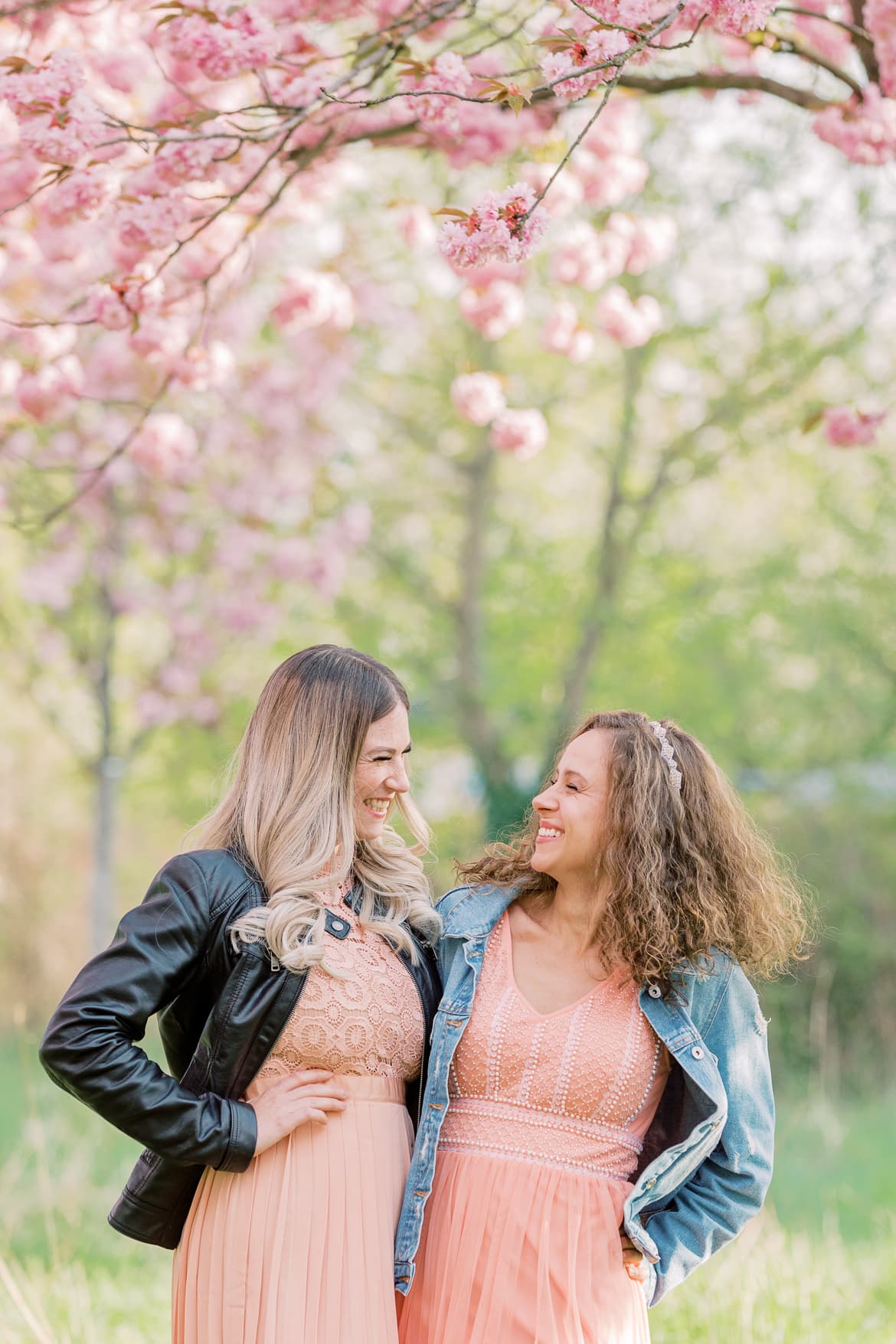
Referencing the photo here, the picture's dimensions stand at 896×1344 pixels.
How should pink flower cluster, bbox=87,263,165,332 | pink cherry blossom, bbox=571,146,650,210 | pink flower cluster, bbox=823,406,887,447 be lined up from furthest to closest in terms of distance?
pink cherry blossom, bbox=571,146,650,210 → pink flower cluster, bbox=823,406,887,447 → pink flower cluster, bbox=87,263,165,332

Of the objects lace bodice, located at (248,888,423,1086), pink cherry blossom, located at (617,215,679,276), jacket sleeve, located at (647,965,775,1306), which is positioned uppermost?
pink cherry blossom, located at (617,215,679,276)

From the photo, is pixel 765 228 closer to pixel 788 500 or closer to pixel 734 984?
pixel 788 500

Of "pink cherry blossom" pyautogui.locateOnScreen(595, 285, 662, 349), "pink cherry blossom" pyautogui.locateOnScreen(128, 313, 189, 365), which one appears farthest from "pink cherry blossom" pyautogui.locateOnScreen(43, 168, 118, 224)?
"pink cherry blossom" pyautogui.locateOnScreen(595, 285, 662, 349)

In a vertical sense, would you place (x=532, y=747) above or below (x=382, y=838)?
above

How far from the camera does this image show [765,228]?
11805 mm

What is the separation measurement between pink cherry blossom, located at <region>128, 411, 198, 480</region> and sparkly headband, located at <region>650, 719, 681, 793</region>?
5114 mm

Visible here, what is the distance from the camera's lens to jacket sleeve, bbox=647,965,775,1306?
271 cm

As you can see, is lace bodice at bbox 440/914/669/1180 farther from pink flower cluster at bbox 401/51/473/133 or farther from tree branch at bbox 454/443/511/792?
tree branch at bbox 454/443/511/792

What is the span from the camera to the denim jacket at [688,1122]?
8.63 ft

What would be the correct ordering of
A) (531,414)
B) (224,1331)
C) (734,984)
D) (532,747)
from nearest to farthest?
1. (224,1331)
2. (734,984)
3. (531,414)
4. (532,747)

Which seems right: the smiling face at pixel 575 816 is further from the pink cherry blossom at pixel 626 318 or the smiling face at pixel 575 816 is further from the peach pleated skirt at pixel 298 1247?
the pink cherry blossom at pixel 626 318

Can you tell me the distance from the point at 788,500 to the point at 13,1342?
11.5 meters

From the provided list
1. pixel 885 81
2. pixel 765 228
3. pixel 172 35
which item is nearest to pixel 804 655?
pixel 765 228

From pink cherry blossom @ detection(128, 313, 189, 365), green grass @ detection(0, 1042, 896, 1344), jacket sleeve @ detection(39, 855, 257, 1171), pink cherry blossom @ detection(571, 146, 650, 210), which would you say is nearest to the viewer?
jacket sleeve @ detection(39, 855, 257, 1171)
